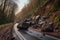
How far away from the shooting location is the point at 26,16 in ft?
157

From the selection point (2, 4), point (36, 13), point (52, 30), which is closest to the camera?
point (52, 30)

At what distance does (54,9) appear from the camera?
123ft

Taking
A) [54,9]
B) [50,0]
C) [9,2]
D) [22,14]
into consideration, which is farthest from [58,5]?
[22,14]

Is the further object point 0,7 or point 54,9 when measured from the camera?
point 0,7

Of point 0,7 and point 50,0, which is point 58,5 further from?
point 0,7

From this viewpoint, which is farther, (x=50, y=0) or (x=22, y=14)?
(x=22, y=14)

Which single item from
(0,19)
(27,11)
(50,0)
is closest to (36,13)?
(27,11)

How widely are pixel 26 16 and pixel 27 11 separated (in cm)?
152

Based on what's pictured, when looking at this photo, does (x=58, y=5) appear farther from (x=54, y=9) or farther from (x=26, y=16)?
(x=26, y=16)

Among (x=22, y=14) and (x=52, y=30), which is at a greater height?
(x=22, y=14)

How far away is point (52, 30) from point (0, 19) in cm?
2059

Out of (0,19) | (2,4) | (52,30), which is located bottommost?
(52,30)

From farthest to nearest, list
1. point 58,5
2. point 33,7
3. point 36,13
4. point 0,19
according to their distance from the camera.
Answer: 1. point 33,7
2. point 36,13
3. point 0,19
4. point 58,5

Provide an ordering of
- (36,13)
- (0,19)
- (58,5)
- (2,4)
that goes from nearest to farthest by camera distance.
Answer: (58,5)
(2,4)
(0,19)
(36,13)
